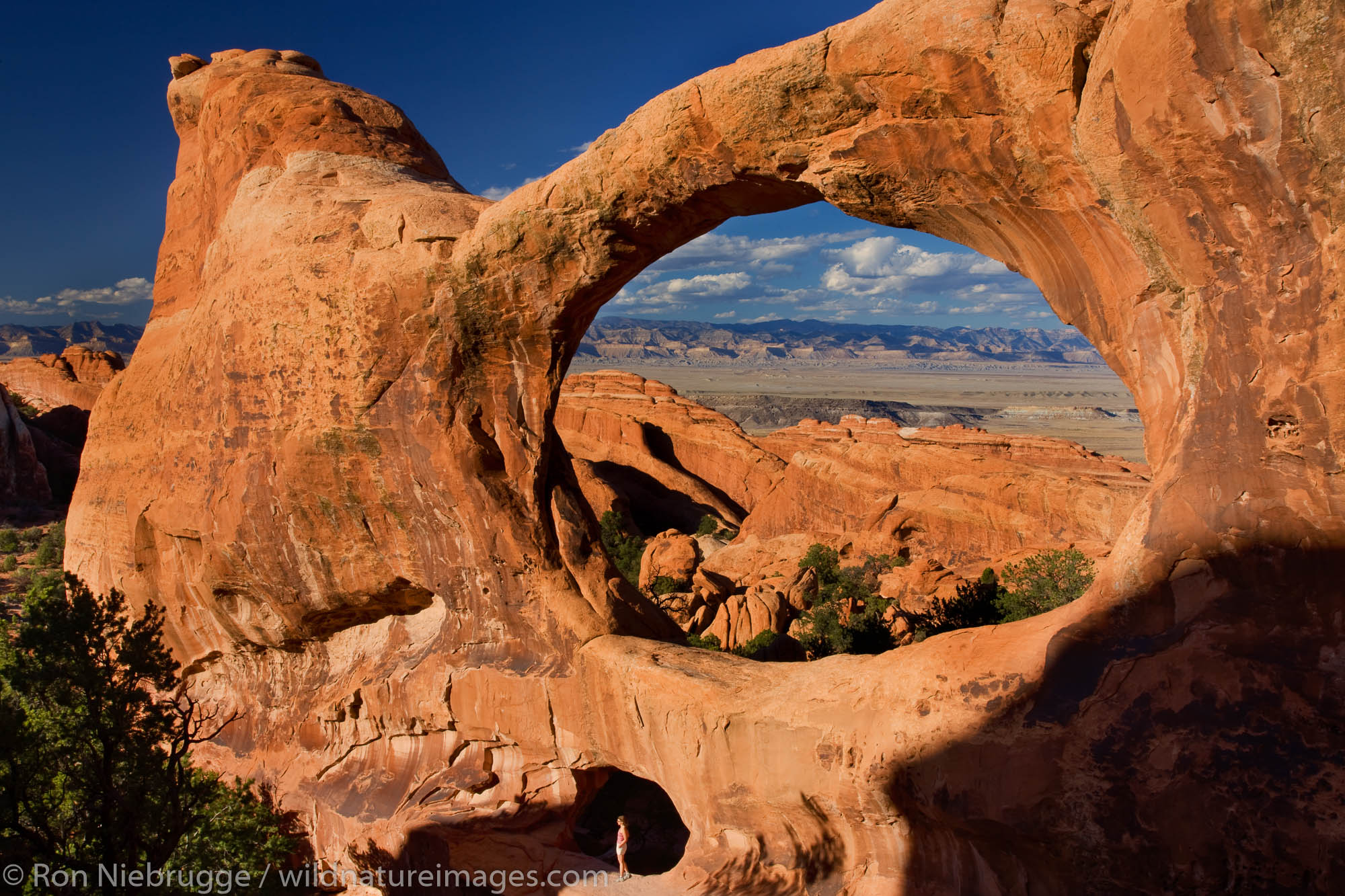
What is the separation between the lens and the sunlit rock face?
508 centimetres

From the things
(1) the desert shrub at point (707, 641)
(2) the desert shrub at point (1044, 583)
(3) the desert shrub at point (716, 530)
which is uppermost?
(2) the desert shrub at point (1044, 583)

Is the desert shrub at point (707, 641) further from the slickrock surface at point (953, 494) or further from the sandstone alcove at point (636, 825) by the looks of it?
the slickrock surface at point (953, 494)

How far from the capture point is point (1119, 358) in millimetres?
6336

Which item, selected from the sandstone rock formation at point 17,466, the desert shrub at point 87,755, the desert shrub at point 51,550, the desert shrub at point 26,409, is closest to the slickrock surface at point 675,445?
the desert shrub at point 51,550

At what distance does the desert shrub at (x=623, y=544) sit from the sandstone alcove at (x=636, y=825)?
12.0m

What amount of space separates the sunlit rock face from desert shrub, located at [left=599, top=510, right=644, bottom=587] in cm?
1587

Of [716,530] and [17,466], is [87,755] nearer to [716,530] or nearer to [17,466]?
[716,530]

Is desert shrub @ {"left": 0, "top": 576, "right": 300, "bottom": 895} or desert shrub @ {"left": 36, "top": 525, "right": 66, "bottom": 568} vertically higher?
desert shrub @ {"left": 0, "top": 576, "right": 300, "bottom": 895}

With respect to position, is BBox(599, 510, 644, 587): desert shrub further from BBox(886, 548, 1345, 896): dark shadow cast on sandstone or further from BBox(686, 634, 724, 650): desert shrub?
BBox(886, 548, 1345, 896): dark shadow cast on sandstone

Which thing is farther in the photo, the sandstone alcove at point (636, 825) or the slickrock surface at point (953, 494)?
the slickrock surface at point (953, 494)

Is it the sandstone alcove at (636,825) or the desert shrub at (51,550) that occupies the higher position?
the desert shrub at (51,550)

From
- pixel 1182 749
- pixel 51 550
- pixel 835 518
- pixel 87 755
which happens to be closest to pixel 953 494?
pixel 835 518

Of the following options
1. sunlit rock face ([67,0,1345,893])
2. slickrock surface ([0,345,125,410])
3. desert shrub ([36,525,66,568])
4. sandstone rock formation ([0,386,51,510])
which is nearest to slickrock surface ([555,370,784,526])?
desert shrub ([36,525,66,568])

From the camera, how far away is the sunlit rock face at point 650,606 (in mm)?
5078
